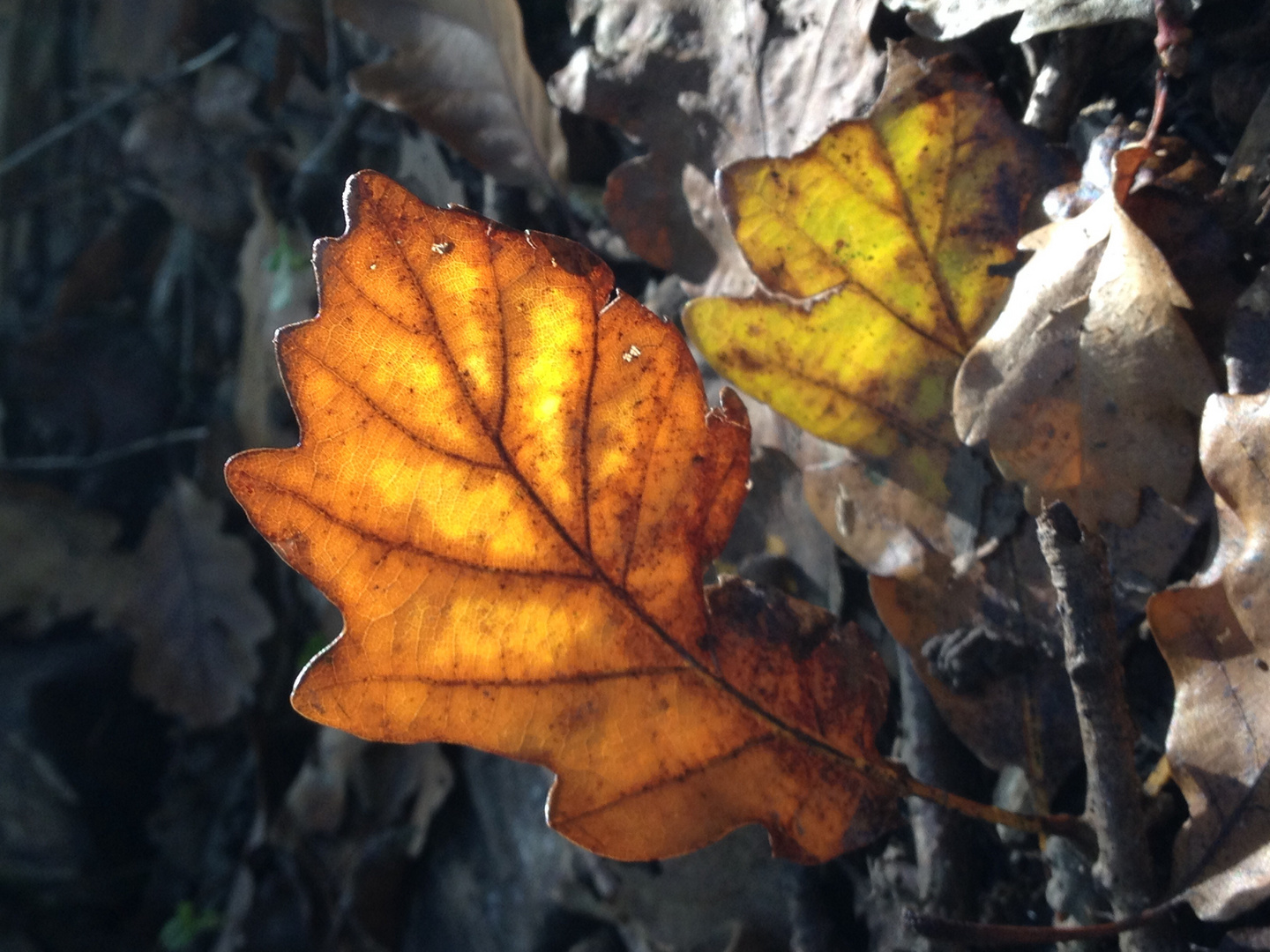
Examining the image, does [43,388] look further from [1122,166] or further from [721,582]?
[1122,166]

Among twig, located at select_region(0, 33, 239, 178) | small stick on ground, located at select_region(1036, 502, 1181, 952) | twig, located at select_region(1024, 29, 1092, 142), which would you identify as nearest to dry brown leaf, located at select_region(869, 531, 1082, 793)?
small stick on ground, located at select_region(1036, 502, 1181, 952)

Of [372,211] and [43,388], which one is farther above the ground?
[372,211]

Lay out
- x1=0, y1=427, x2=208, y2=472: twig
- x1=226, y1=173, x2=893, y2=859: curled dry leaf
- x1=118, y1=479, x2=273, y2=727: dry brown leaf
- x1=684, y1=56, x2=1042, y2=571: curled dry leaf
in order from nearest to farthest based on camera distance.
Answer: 1. x1=226, y1=173, x2=893, y2=859: curled dry leaf
2. x1=684, y1=56, x2=1042, y2=571: curled dry leaf
3. x1=118, y1=479, x2=273, y2=727: dry brown leaf
4. x1=0, y1=427, x2=208, y2=472: twig

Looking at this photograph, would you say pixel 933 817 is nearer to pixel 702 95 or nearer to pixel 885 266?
pixel 885 266

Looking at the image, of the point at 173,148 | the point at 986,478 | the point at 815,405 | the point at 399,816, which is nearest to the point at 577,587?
the point at 815,405

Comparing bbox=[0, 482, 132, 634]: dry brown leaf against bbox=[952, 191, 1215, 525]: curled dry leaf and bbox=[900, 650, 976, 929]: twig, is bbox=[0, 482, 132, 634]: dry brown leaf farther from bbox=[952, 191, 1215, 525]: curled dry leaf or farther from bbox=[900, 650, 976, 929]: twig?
bbox=[952, 191, 1215, 525]: curled dry leaf

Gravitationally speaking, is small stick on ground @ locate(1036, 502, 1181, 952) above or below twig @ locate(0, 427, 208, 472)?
above

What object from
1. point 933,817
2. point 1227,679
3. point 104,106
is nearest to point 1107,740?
point 1227,679
